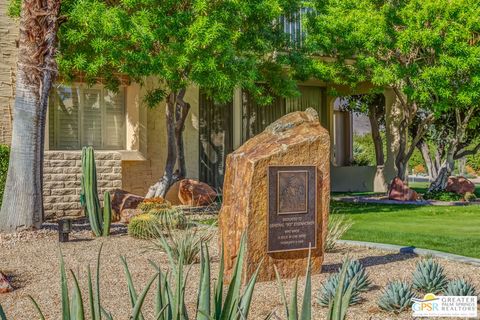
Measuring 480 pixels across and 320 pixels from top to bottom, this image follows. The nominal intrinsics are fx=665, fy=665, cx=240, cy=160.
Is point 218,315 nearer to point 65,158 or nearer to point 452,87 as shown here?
point 65,158

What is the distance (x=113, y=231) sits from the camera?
12227 millimetres

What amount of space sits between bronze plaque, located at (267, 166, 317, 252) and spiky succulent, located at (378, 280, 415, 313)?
5.50 feet

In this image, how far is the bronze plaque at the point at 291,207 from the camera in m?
7.36

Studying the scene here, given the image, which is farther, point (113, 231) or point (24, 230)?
point (113, 231)

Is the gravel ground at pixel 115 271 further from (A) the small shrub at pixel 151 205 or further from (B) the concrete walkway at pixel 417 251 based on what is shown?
(A) the small shrub at pixel 151 205

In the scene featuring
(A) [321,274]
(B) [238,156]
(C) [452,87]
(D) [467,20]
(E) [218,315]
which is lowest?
(A) [321,274]

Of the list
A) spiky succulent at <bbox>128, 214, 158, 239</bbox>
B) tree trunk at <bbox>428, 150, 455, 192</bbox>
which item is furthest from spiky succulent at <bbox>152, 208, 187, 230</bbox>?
tree trunk at <bbox>428, 150, 455, 192</bbox>

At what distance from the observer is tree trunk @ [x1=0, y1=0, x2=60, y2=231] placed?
1133 cm

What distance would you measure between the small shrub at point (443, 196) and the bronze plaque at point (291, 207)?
43.5 ft

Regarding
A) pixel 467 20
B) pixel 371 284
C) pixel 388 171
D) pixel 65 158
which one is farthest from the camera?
pixel 388 171

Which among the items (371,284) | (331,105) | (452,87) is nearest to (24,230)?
(371,284)

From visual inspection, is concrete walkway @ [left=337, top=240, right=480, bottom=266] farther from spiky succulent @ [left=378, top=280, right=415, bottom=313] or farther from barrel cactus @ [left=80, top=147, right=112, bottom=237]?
barrel cactus @ [left=80, top=147, right=112, bottom=237]

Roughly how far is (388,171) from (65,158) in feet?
42.5

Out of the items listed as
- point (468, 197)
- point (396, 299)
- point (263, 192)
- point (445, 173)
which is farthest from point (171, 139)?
point (396, 299)
